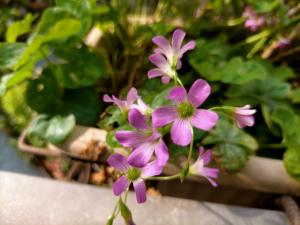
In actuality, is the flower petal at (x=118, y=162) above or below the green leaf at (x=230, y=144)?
above

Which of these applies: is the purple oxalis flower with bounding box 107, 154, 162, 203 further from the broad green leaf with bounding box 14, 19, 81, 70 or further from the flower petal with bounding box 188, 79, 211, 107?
the broad green leaf with bounding box 14, 19, 81, 70

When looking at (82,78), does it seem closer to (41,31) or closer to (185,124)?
(41,31)

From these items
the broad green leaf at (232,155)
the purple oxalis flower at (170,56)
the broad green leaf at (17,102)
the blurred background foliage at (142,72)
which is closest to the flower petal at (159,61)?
the purple oxalis flower at (170,56)

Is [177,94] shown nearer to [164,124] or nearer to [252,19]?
[164,124]

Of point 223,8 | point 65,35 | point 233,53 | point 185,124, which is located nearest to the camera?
point 185,124

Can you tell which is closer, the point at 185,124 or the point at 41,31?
the point at 185,124

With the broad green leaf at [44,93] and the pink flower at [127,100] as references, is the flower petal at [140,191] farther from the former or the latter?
the broad green leaf at [44,93]

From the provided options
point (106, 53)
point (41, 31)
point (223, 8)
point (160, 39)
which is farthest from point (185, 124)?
point (223, 8)
